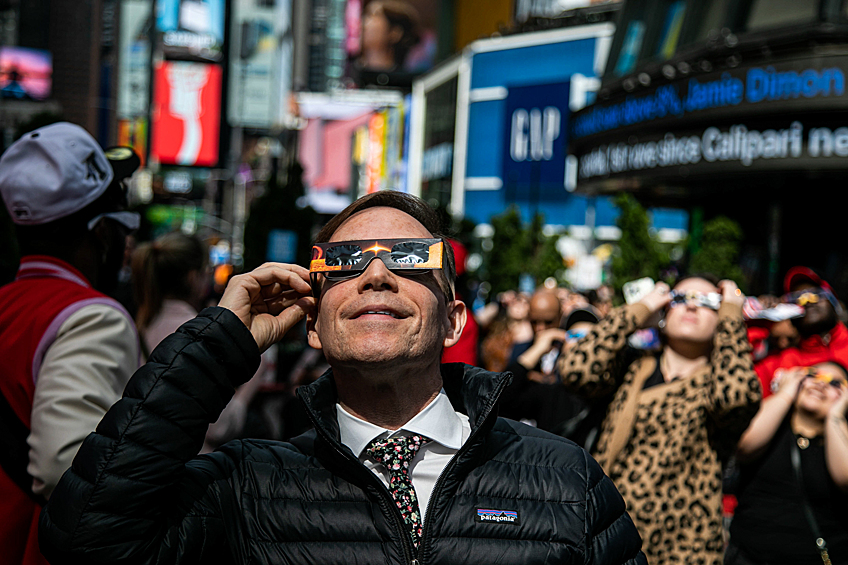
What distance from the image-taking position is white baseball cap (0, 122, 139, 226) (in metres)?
2.78

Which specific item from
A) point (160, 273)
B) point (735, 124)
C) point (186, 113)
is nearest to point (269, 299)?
point (160, 273)

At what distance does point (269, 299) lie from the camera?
2.46 meters

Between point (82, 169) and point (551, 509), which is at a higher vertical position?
point (82, 169)

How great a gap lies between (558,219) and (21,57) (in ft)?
88.1

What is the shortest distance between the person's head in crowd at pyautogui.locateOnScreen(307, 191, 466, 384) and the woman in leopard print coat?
1867mm

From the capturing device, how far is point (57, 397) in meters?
2.46

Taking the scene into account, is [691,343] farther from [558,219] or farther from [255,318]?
[558,219]

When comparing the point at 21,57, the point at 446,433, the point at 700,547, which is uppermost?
the point at 21,57

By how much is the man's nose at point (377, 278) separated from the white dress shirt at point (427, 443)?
14.1 inches

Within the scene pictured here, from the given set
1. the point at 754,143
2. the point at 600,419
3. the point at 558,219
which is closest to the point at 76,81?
the point at 558,219

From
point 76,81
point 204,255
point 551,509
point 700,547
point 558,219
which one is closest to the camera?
point 551,509

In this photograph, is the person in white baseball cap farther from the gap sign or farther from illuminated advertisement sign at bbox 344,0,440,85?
illuminated advertisement sign at bbox 344,0,440,85

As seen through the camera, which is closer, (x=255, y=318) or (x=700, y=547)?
(x=255, y=318)

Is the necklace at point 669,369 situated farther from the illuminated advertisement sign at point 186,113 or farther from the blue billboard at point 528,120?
the illuminated advertisement sign at point 186,113
